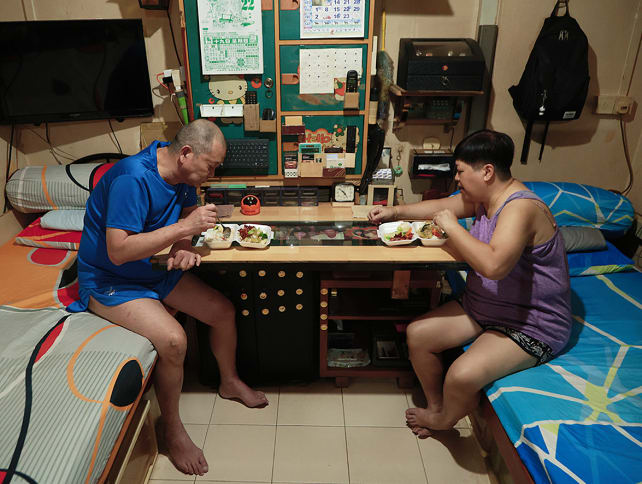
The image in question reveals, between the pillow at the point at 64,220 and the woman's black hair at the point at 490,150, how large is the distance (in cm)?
214

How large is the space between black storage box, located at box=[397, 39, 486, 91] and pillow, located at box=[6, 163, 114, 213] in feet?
6.23

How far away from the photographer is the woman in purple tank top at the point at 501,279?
1.62 m

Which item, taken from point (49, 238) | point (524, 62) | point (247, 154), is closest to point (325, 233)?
point (247, 154)

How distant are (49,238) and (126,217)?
3.84 ft

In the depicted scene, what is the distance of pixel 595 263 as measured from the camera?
2.45m

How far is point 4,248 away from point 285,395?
186cm

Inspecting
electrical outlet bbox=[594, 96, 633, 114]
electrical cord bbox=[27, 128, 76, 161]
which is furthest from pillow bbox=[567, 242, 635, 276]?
electrical cord bbox=[27, 128, 76, 161]

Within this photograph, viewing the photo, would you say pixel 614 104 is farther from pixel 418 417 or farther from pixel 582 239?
pixel 418 417

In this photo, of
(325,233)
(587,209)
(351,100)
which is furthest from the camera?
(587,209)

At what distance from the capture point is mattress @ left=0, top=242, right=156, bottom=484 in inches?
48.4

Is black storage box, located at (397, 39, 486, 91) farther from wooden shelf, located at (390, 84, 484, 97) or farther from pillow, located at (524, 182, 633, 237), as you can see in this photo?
pillow, located at (524, 182, 633, 237)

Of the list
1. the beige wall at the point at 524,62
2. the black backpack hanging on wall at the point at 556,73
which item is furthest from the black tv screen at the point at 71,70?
the black backpack hanging on wall at the point at 556,73

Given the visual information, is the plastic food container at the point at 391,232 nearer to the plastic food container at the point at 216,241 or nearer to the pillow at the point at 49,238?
the plastic food container at the point at 216,241

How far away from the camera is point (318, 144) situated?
2453mm
